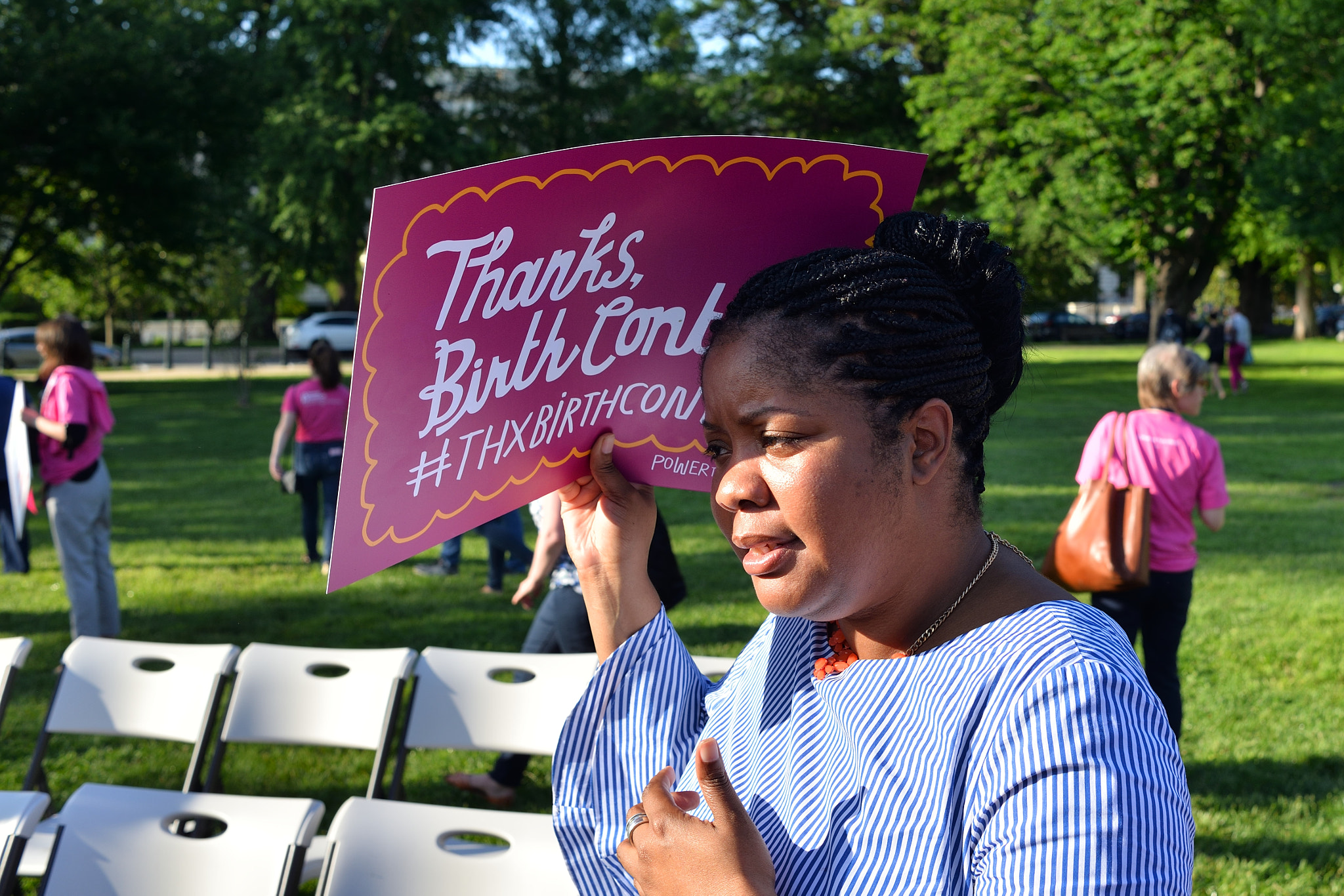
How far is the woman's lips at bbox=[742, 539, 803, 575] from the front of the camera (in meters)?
1.09

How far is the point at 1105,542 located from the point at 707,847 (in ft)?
11.4

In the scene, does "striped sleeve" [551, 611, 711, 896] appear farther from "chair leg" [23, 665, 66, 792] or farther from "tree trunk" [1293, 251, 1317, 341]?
"tree trunk" [1293, 251, 1317, 341]

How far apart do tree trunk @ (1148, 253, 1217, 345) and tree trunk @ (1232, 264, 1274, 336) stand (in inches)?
668

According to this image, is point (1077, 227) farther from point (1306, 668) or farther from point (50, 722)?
point (50, 722)

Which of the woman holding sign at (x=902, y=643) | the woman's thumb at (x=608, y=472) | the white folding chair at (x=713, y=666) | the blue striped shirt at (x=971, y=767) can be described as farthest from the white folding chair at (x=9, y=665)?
the woman holding sign at (x=902, y=643)

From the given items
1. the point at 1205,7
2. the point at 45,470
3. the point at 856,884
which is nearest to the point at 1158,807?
the point at 856,884

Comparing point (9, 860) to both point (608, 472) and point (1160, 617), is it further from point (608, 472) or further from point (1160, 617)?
point (1160, 617)

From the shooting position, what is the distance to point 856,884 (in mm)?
1049

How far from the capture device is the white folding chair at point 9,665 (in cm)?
374

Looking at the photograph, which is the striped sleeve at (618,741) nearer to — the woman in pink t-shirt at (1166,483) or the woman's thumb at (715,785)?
the woman's thumb at (715,785)

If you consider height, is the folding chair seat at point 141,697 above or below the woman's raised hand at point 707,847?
below

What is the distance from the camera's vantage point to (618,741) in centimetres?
154

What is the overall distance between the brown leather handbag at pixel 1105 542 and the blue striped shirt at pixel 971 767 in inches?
121

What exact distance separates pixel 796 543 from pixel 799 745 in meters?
0.30
